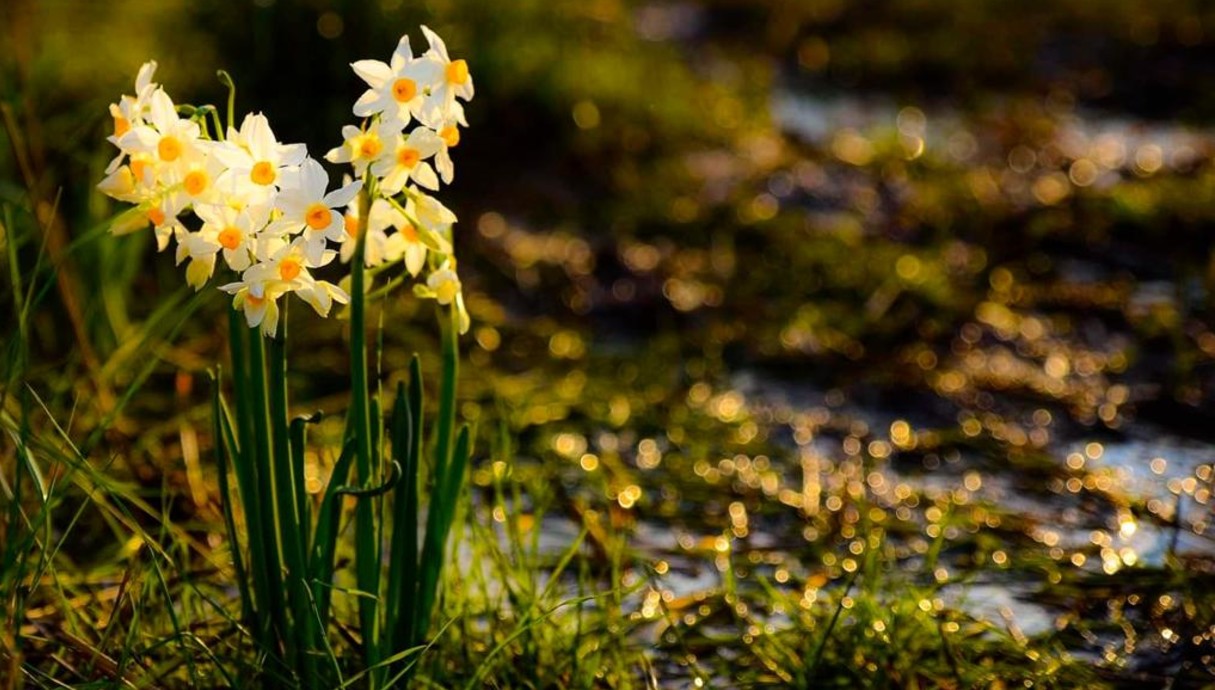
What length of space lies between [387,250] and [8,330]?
5.11 feet

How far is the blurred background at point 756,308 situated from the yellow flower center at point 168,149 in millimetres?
306

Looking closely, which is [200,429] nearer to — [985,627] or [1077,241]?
[985,627]

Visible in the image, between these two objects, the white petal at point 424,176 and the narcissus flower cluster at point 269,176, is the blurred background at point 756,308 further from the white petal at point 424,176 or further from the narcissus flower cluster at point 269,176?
the white petal at point 424,176

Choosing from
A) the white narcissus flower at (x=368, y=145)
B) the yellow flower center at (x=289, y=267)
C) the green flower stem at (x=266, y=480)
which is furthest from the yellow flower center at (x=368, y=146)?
the green flower stem at (x=266, y=480)

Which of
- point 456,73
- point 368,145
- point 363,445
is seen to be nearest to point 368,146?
point 368,145

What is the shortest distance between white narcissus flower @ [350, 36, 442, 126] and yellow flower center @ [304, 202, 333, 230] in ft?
0.32

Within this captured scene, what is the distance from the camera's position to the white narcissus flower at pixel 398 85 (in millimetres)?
1278

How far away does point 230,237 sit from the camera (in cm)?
125

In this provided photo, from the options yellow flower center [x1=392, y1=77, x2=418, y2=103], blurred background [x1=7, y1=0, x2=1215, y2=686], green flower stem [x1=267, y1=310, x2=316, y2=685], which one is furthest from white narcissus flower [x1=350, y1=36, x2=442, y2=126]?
blurred background [x1=7, y1=0, x2=1215, y2=686]

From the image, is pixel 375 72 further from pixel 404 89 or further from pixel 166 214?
pixel 166 214

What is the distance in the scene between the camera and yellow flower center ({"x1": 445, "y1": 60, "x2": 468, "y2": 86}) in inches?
50.8

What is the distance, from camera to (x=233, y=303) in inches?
50.9

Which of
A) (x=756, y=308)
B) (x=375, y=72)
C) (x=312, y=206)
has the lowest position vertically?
(x=756, y=308)

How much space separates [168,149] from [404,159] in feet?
0.68
